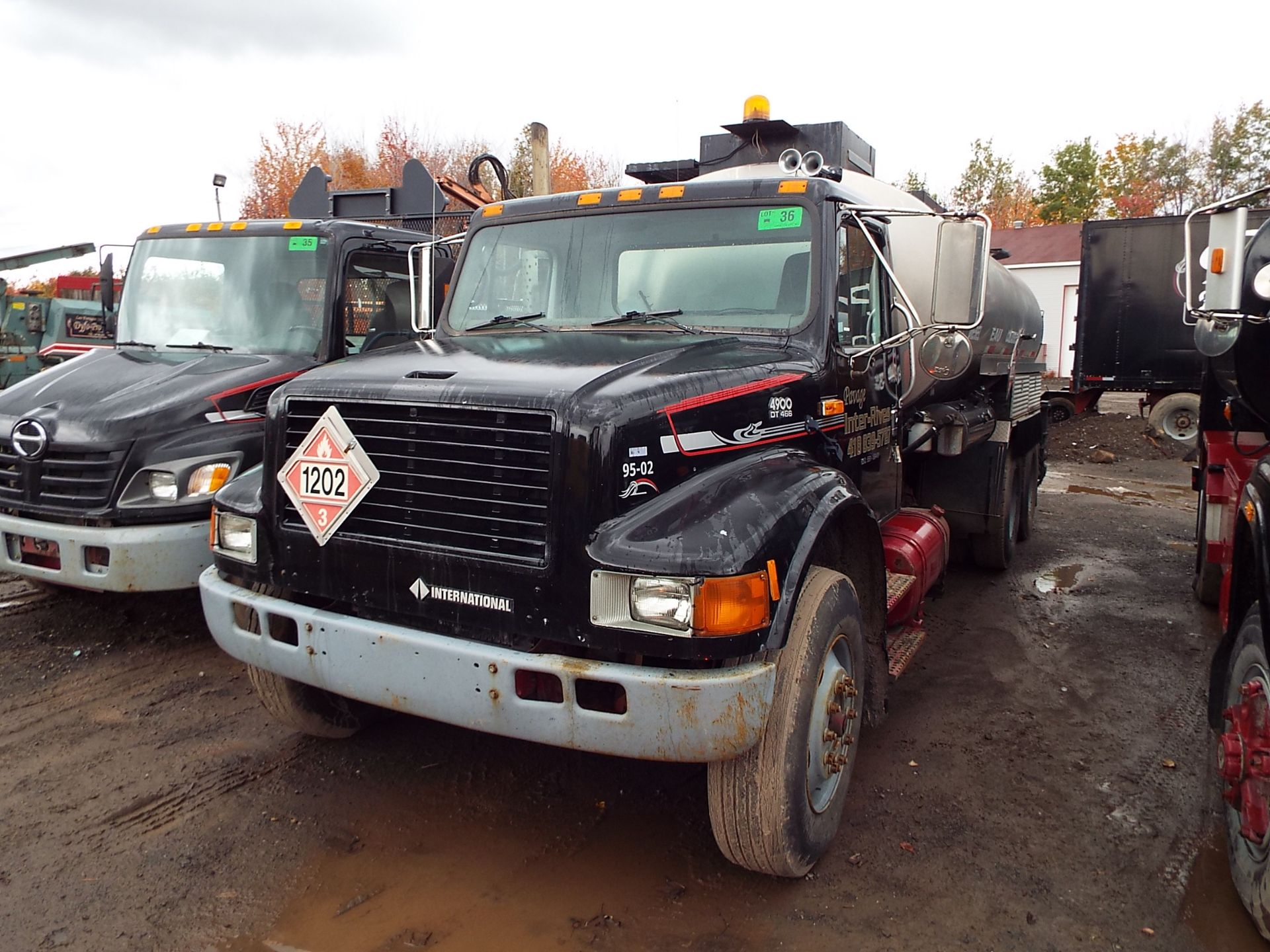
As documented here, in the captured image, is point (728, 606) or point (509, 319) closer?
point (728, 606)

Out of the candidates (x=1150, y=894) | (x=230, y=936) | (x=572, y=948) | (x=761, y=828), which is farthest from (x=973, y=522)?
(x=230, y=936)

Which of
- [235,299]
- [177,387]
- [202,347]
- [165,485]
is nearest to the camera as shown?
[165,485]

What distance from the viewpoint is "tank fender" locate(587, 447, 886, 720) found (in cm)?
263

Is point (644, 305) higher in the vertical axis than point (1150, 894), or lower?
Result: higher

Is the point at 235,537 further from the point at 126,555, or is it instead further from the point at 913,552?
the point at 913,552

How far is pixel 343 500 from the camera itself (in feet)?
10.2

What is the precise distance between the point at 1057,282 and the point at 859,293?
2720 centimetres

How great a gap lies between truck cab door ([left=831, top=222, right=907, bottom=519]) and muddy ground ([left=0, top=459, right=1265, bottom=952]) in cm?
135

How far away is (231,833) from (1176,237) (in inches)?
607

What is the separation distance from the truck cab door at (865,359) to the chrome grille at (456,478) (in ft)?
5.09

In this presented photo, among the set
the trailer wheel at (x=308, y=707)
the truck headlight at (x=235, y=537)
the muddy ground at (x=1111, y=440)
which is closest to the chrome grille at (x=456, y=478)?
the truck headlight at (x=235, y=537)

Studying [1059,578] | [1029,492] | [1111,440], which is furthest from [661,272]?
[1111,440]

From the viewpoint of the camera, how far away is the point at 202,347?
5.79 metres

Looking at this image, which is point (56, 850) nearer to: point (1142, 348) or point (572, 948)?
point (572, 948)
